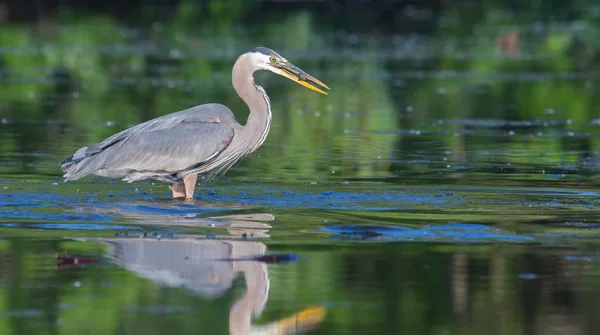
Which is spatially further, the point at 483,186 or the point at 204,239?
the point at 483,186

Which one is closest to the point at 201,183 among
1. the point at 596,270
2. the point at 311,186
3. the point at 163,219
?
the point at 311,186

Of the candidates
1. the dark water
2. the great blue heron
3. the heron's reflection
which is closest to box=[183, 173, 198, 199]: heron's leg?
the great blue heron

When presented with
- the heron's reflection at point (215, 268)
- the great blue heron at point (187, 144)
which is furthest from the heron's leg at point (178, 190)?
the heron's reflection at point (215, 268)

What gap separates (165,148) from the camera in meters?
11.3

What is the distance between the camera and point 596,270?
7.94 metres

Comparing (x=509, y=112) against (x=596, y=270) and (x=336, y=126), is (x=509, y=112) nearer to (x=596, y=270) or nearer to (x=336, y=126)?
(x=336, y=126)

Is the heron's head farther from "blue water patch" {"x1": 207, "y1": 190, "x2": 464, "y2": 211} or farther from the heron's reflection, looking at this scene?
the heron's reflection

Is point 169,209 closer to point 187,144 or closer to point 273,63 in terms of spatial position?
point 187,144

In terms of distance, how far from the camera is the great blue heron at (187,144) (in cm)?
1131

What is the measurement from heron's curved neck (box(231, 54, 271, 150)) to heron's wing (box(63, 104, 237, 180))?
0.27 m

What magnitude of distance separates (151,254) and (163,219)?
1.62m

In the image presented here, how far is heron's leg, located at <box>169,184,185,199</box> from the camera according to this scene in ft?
38.0

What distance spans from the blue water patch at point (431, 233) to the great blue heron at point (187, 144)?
7.21 feet

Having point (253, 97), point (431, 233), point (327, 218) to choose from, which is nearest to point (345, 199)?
point (327, 218)
